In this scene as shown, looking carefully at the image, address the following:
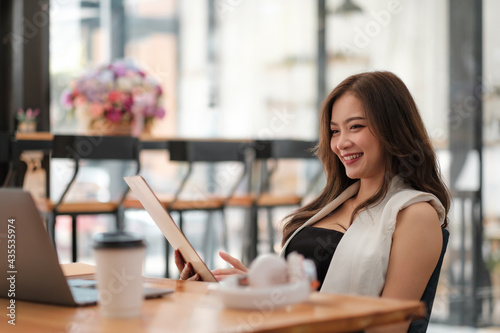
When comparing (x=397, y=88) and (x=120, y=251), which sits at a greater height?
(x=397, y=88)

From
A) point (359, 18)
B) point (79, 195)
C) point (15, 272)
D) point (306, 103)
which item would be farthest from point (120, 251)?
point (79, 195)

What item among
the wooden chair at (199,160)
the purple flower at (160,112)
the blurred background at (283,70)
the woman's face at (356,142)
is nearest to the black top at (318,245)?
the woman's face at (356,142)

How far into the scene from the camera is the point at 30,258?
126cm

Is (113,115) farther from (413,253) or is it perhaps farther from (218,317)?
(218,317)

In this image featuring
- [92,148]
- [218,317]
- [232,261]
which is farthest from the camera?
[92,148]

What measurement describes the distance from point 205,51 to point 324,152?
4.25m

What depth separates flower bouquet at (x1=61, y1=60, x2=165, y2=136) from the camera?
4461 mm

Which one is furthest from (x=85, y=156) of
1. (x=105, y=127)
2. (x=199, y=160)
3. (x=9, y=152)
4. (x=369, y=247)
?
(x=369, y=247)

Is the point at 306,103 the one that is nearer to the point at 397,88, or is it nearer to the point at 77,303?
the point at 397,88

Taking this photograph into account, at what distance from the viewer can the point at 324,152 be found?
6.79 feet

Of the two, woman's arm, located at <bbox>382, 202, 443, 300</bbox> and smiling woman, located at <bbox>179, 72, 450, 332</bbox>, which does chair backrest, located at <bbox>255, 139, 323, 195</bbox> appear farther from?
woman's arm, located at <bbox>382, 202, 443, 300</bbox>

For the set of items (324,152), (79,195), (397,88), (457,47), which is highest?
(457,47)

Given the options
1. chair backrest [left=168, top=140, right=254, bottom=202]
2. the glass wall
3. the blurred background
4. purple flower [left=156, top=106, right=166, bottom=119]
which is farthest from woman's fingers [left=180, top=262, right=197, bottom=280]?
purple flower [left=156, top=106, right=166, bottom=119]

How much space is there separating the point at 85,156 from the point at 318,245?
229 cm
